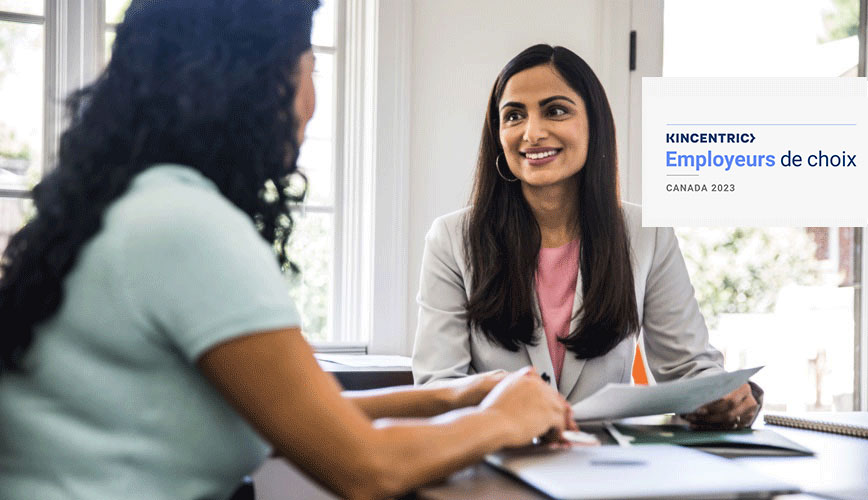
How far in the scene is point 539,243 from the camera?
5.83 ft

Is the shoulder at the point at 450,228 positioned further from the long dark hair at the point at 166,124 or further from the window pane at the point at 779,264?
the window pane at the point at 779,264

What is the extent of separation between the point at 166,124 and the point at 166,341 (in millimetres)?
205

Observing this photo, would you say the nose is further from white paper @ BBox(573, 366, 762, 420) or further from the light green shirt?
the light green shirt

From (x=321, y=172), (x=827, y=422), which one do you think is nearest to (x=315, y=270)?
(x=321, y=172)

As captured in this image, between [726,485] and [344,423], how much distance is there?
0.34 metres

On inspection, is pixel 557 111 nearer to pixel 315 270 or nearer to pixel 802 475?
pixel 802 475

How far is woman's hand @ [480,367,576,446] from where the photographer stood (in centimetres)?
90

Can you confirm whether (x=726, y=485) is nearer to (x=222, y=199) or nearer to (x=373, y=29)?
(x=222, y=199)

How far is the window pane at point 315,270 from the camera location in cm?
301

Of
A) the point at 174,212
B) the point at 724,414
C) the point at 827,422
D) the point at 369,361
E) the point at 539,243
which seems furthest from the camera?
the point at 369,361

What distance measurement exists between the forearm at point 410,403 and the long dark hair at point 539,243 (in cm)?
57

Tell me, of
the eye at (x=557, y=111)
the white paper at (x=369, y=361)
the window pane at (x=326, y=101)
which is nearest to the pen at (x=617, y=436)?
the eye at (x=557, y=111)

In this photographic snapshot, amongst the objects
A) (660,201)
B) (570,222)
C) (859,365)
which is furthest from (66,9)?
(859,365)

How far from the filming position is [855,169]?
3.44 meters
